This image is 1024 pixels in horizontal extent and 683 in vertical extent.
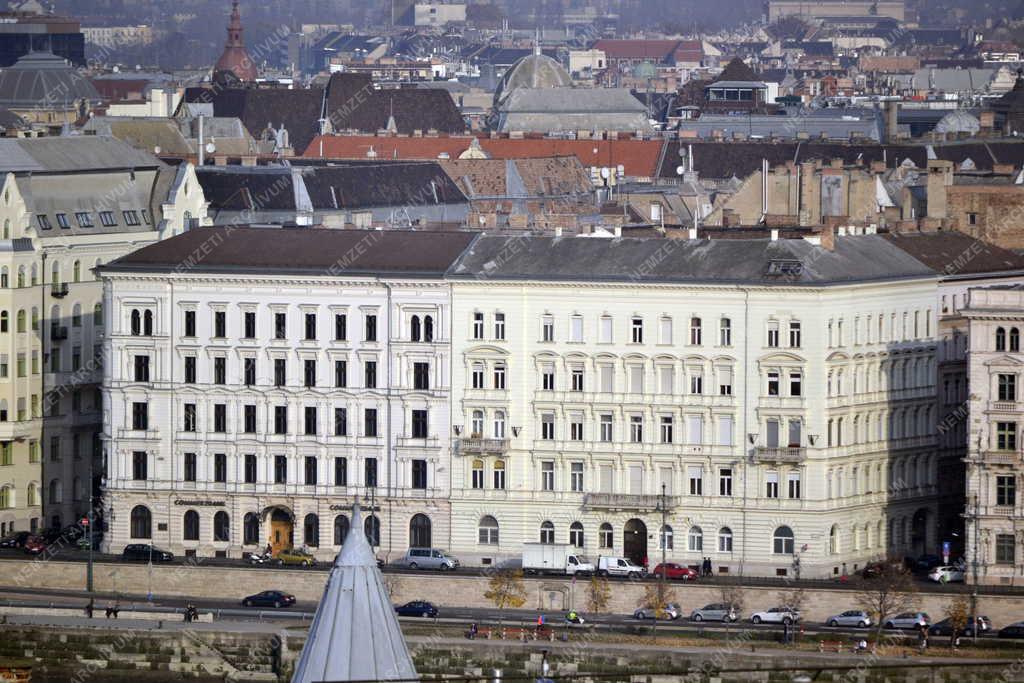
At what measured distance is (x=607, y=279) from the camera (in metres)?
117

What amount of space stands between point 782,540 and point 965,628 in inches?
385

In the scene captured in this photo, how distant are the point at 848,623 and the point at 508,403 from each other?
14799 millimetres

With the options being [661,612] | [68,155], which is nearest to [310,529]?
[661,612]

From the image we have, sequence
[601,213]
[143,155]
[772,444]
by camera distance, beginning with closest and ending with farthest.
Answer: [772,444], [143,155], [601,213]

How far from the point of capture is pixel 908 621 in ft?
351

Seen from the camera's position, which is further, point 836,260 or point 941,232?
point 941,232

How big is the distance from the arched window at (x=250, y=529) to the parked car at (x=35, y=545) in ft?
20.3

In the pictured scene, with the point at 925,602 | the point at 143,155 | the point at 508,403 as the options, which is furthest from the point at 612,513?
the point at 143,155

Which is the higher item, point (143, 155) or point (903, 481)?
point (143, 155)

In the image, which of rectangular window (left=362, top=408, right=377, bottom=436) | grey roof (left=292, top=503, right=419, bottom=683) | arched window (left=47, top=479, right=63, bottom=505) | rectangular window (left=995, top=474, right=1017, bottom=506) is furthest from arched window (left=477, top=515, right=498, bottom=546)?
grey roof (left=292, top=503, right=419, bottom=683)

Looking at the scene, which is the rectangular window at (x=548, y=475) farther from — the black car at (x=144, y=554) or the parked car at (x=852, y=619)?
the parked car at (x=852, y=619)

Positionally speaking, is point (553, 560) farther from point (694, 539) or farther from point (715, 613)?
point (715, 613)

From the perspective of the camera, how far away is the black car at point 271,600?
371ft

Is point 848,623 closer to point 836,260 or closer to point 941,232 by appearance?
point 836,260
